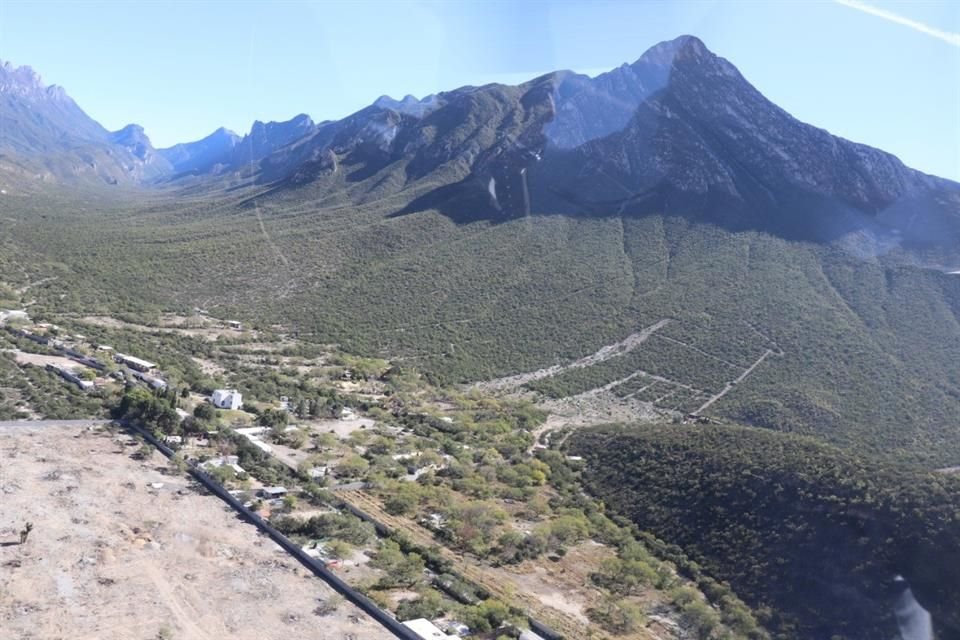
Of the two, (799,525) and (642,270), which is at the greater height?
(642,270)

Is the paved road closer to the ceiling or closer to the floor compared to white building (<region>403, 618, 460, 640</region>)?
closer to the ceiling

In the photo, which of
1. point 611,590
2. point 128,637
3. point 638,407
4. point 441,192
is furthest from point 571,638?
point 441,192

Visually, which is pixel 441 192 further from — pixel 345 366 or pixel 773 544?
pixel 773 544

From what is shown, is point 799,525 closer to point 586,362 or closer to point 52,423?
point 586,362

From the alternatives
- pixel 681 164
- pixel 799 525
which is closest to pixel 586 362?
pixel 799 525

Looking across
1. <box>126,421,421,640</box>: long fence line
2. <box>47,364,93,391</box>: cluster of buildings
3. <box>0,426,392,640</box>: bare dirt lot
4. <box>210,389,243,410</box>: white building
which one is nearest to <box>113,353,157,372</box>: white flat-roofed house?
<box>47,364,93,391</box>: cluster of buildings

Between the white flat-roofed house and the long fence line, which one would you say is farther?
the white flat-roofed house

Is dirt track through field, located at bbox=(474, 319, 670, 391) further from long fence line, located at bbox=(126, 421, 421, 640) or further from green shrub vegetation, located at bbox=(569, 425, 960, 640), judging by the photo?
long fence line, located at bbox=(126, 421, 421, 640)
